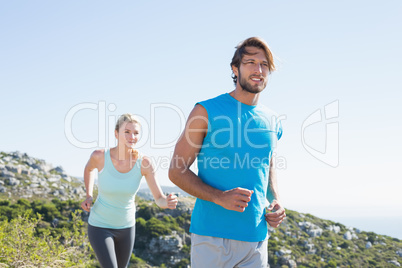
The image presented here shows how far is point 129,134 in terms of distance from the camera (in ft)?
13.3

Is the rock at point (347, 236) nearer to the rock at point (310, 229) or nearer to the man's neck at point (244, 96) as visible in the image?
the rock at point (310, 229)

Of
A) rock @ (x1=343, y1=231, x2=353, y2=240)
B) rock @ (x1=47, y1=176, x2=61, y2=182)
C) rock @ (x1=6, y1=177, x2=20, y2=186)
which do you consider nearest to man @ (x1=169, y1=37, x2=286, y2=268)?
rock @ (x1=6, y1=177, x2=20, y2=186)

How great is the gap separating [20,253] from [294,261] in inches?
1426

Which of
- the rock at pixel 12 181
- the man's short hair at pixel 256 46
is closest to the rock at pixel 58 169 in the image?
the rock at pixel 12 181

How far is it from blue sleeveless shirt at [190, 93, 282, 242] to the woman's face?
202 centimetres

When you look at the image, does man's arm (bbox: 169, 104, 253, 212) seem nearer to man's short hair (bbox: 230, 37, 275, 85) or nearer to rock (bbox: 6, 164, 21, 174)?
man's short hair (bbox: 230, 37, 275, 85)

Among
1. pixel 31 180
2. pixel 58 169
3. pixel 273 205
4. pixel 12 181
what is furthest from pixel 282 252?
pixel 58 169

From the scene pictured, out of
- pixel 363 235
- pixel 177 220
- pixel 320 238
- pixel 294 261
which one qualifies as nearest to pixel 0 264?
pixel 177 220

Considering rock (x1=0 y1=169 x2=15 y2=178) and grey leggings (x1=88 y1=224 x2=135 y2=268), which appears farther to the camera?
rock (x1=0 y1=169 x2=15 y2=178)

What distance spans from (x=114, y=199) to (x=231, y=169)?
2.19 m

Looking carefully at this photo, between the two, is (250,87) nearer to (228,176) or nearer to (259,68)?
(259,68)

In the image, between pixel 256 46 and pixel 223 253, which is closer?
pixel 223 253

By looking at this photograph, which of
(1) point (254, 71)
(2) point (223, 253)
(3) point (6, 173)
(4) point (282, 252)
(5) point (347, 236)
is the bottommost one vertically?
(5) point (347, 236)

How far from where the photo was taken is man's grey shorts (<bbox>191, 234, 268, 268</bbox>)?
1.98m
